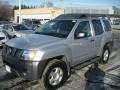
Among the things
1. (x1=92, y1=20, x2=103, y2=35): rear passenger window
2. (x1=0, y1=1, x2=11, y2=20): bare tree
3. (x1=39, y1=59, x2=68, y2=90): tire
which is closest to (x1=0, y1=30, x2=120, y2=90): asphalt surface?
(x1=39, y1=59, x2=68, y2=90): tire

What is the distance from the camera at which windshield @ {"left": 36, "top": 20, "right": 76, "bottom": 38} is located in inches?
264

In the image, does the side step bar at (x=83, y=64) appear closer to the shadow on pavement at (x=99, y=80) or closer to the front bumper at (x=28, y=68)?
the shadow on pavement at (x=99, y=80)

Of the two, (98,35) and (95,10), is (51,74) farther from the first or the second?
(95,10)

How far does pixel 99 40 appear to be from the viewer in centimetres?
816

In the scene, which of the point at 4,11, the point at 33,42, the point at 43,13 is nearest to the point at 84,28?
the point at 33,42

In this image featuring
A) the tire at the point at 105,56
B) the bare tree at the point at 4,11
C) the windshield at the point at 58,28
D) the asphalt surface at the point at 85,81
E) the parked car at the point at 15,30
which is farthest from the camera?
the bare tree at the point at 4,11

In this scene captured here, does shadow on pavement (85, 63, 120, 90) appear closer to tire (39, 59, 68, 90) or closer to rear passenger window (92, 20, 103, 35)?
tire (39, 59, 68, 90)

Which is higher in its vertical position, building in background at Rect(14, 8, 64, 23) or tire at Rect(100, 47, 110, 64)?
building in background at Rect(14, 8, 64, 23)

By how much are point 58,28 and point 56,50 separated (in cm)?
129

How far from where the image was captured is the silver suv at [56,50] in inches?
218

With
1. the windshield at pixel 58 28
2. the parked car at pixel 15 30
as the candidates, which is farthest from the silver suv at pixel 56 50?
the parked car at pixel 15 30

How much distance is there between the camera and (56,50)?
593 centimetres

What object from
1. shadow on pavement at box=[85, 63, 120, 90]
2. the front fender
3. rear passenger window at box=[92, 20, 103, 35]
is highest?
rear passenger window at box=[92, 20, 103, 35]

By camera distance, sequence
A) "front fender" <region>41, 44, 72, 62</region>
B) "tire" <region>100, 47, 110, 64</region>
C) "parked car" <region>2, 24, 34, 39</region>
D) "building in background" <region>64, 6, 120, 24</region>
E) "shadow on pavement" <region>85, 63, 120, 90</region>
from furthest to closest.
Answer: "building in background" <region>64, 6, 120, 24</region>
"parked car" <region>2, 24, 34, 39</region>
"tire" <region>100, 47, 110, 64</region>
"shadow on pavement" <region>85, 63, 120, 90</region>
"front fender" <region>41, 44, 72, 62</region>
